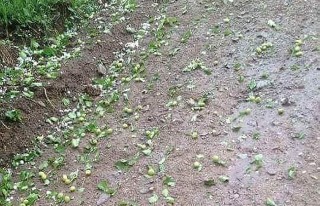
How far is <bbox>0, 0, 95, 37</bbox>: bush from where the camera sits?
8203 mm

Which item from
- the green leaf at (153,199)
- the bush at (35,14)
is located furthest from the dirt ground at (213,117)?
the bush at (35,14)

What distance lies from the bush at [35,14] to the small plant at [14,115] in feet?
6.99

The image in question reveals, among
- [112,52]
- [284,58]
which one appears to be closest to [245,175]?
[284,58]

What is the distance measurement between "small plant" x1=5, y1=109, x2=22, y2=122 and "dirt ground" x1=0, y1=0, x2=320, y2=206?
109 mm

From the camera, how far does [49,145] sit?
6.31 m

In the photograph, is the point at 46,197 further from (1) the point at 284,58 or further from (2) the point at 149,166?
(1) the point at 284,58

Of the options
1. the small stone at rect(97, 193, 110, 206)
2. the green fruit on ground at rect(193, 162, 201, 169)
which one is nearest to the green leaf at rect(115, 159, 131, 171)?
the small stone at rect(97, 193, 110, 206)

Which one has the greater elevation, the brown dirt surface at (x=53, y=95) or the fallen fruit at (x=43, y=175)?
the brown dirt surface at (x=53, y=95)

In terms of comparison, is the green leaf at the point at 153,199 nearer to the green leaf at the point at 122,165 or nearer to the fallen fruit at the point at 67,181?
the green leaf at the point at 122,165

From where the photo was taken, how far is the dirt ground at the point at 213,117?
16.9ft

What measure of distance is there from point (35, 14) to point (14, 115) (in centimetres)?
272

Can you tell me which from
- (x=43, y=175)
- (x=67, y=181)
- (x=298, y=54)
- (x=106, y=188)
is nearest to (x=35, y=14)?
(x=43, y=175)

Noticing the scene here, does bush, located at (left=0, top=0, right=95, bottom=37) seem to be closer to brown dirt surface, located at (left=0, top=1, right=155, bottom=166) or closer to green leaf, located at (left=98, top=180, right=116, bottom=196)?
brown dirt surface, located at (left=0, top=1, right=155, bottom=166)

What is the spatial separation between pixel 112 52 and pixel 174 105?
7.01 ft
